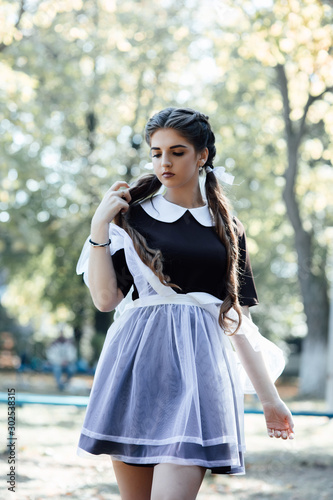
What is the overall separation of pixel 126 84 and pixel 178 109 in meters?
16.3

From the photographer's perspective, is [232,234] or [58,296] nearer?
[232,234]

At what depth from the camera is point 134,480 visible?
2639mm

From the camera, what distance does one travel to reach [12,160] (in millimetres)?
12953

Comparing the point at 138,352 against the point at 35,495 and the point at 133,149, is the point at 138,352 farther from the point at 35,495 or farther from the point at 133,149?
the point at 133,149

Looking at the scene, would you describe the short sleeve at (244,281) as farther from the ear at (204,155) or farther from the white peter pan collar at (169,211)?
the ear at (204,155)

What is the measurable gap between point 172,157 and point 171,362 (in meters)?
0.80

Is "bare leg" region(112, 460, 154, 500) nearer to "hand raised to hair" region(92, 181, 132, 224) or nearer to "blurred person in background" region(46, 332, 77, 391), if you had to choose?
"hand raised to hair" region(92, 181, 132, 224)

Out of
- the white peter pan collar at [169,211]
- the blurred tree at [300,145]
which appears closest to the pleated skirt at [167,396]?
the white peter pan collar at [169,211]

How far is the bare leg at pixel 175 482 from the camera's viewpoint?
2352 mm

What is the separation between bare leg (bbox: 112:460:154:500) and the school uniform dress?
0.28ft

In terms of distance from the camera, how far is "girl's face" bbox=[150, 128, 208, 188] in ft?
9.08

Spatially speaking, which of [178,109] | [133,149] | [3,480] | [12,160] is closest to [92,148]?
[133,149]

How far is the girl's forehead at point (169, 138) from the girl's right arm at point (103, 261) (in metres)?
0.27

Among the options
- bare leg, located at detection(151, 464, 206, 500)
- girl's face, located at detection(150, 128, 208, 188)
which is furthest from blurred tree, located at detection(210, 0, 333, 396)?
bare leg, located at detection(151, 464, 206, 500)
